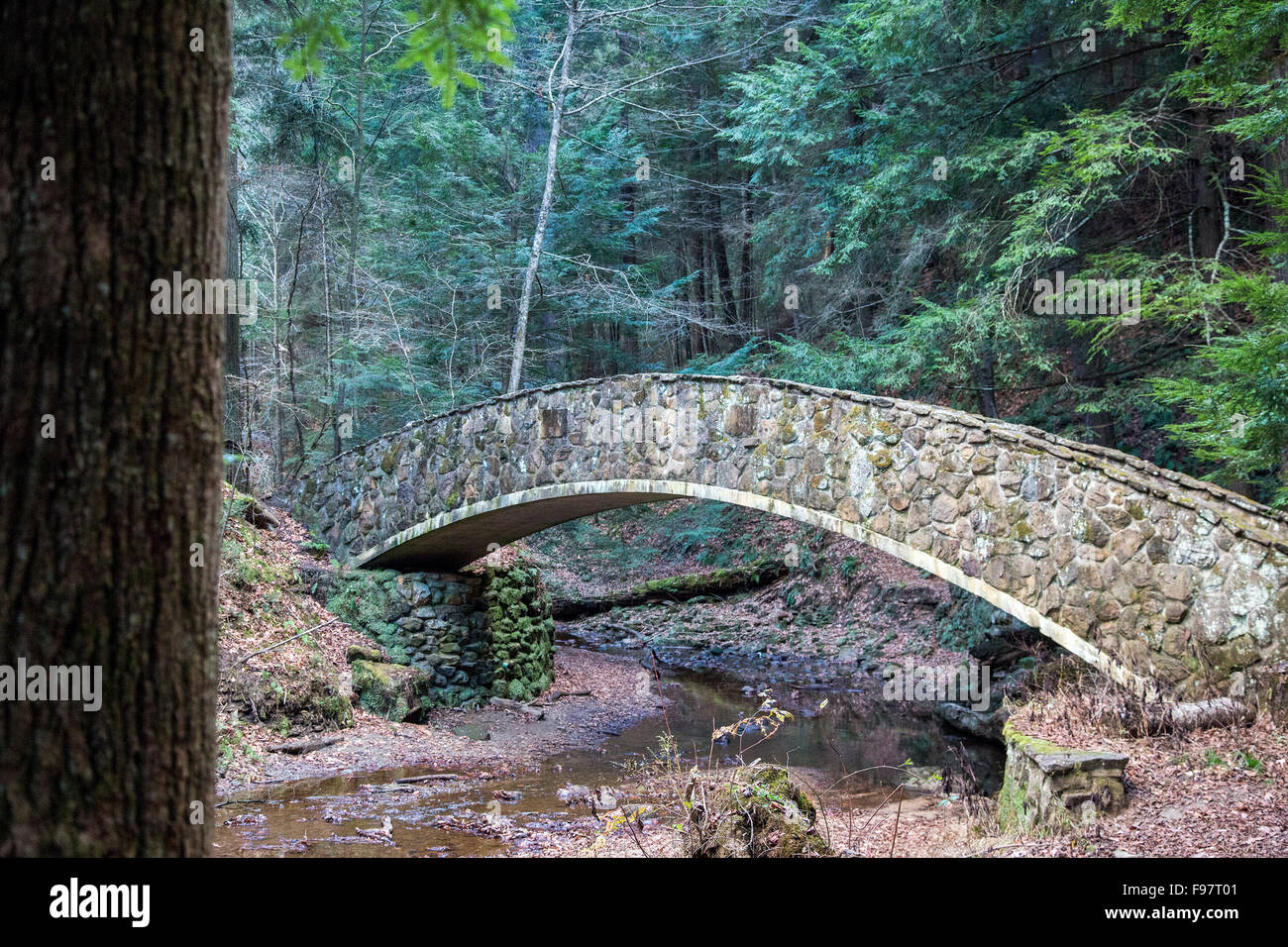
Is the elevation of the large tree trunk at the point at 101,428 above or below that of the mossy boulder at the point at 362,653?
above

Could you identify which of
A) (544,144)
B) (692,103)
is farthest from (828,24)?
(544,144)

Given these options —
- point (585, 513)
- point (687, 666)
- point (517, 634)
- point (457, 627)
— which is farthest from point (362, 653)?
point (687, 666)

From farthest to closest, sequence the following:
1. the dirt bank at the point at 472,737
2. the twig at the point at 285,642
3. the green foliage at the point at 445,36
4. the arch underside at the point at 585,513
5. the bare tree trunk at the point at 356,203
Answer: the bare tree trunk at the point at 356,203, the twig at the point at 285,642, the dirt bank at the point at 472,737, the arch underside at the point at 585,513, the green foliage at the point at 445,36

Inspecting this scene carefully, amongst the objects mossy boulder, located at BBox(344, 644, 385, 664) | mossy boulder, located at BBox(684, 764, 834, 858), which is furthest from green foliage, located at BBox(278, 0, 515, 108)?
mossy boulder, located at BBox(344, 644, 385, 664)

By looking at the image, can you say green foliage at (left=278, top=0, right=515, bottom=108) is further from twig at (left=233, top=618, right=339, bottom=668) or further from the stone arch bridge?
twig at (left=233, top=618, right=339, bottom=668)

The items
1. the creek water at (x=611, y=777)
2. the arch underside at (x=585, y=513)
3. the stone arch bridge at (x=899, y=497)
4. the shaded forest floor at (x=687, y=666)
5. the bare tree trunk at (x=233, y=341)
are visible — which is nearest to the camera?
the shaded forest floor at (x=687, y=666)

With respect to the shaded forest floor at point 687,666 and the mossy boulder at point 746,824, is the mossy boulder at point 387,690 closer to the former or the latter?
the shaded forest floor at point 687,666

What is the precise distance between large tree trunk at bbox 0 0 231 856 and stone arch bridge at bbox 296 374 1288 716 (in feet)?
19.3

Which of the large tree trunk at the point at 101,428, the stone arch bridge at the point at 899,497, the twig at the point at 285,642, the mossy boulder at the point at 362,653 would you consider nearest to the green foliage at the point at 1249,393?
the stone arch bridge at the point at 899,497

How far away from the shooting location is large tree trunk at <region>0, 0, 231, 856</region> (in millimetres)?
1754

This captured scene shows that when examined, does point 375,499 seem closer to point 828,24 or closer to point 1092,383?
point 1092,383

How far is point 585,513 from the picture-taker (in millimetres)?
11797

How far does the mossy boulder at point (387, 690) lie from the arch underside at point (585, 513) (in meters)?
1.76

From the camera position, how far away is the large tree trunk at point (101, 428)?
175 centimetres
